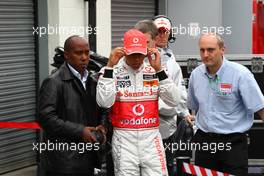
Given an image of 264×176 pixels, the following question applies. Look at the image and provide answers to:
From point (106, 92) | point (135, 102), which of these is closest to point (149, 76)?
point (135, 102)

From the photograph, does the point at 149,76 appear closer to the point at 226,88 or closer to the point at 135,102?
the point at 135,102

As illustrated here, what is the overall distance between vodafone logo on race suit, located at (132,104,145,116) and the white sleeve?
183mm

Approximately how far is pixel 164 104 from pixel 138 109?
0.75 metres

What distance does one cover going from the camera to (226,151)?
661 cm

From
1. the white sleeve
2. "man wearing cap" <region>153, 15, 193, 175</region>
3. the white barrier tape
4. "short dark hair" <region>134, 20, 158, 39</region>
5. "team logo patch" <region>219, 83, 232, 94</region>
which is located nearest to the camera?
the white sleeve

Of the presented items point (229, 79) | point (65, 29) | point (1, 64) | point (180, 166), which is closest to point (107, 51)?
point (65, 29)

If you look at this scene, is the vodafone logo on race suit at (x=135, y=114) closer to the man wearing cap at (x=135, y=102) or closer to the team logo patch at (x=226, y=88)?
the man wearing cap at (x=135, y=102)

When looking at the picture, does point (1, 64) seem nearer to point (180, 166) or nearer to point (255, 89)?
point (180, 166)

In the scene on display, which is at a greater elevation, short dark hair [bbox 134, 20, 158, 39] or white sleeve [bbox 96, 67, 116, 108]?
short dark hair [bbox 134, 20, 158, 39]

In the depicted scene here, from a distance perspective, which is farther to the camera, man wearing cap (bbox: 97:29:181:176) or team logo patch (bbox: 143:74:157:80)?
team logo patch (bbox: 143:74:157:80)

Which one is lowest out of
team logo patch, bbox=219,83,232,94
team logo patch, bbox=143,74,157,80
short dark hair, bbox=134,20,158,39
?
team logo patch, bbox=219,83,232,94

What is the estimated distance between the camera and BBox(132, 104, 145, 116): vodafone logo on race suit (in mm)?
5945
